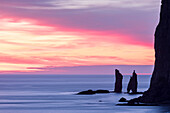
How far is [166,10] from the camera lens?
312 ft

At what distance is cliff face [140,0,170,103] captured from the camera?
92500 millimetres

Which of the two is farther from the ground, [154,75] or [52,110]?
[154,75]

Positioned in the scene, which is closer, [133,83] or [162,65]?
[162,65]

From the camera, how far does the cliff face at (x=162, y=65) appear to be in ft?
303

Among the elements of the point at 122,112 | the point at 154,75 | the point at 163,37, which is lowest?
the point at 122,112

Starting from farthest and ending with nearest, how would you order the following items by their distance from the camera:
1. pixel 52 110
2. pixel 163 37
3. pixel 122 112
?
pixel 163 37, pixel 52 110, pixel 122 112

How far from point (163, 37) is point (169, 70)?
736 cm

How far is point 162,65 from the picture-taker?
95125mm

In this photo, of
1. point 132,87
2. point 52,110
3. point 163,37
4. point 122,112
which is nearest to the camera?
point 122,112

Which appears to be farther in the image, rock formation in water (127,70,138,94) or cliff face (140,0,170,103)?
rock formation in water (127,70,138,94)

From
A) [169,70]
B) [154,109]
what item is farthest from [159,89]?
[154,109]

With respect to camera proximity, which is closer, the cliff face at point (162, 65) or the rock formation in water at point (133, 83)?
the cliff face at point (162, 65)

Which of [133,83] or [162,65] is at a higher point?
[162,65]

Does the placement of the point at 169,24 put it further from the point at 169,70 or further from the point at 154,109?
the point at 154,109
